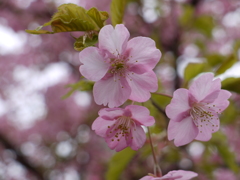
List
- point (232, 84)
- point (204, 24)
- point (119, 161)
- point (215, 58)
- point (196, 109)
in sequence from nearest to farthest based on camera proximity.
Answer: point (196, 109)
point (232, 84)
point (119, 161)
point (215, 58)
point (204, 24)

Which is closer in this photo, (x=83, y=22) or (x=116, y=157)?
(x=83, y=22)

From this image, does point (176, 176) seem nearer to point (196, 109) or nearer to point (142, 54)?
point (196, 109)

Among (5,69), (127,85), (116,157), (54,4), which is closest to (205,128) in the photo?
(127,85)

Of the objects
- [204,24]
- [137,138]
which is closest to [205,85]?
[137,138]

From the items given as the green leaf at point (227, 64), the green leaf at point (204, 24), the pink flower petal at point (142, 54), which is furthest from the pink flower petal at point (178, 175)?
the green leaf at point (204, 24)

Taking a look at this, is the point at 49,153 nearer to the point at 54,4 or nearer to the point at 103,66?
the point at 54,4

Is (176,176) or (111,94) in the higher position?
(111,94)

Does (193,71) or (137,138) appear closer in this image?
(137,138)
